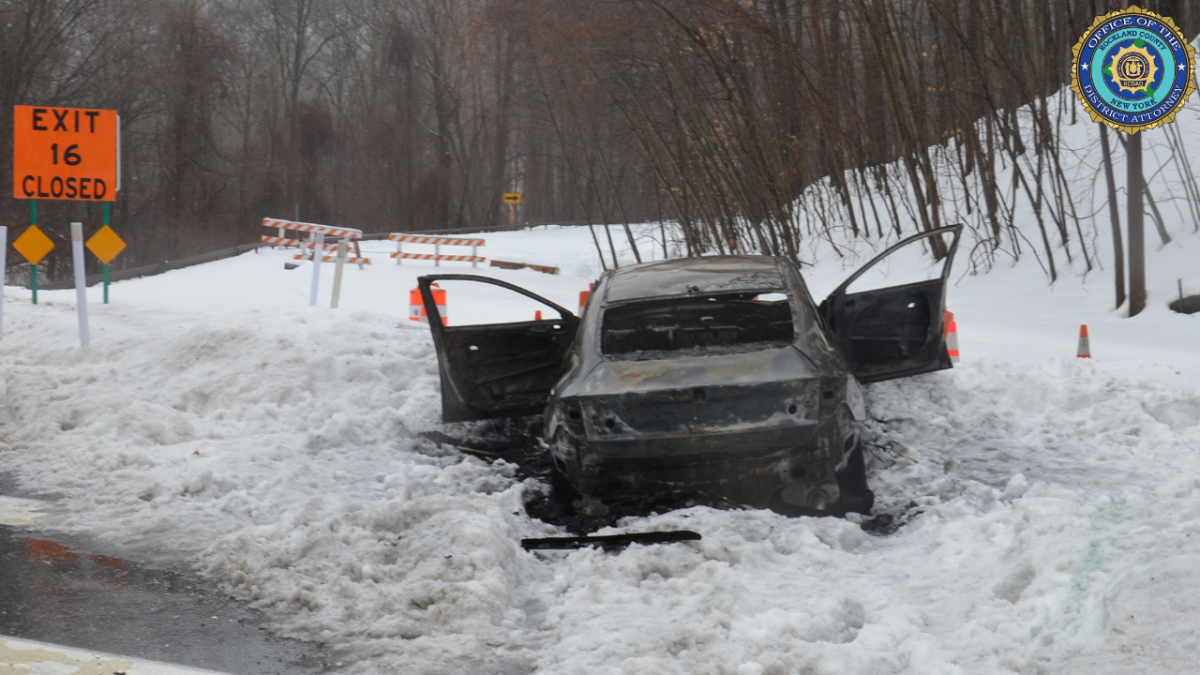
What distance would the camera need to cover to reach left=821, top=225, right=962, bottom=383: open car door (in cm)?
753

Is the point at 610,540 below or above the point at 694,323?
below

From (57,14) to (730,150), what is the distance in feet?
85.3

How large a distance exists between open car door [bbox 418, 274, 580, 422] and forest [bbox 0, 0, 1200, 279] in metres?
8.72

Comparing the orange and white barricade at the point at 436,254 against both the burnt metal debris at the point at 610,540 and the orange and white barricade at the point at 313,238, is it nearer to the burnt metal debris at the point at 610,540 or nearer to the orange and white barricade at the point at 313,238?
the orange and white barricade at the point at 313,238

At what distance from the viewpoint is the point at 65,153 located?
12.5m

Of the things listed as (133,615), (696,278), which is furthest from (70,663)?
(696,278)

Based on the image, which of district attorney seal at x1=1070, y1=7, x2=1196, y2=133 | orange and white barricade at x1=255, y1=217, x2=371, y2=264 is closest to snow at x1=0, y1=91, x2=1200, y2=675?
district attorney seal at x1=1070, y1=7, x2=1196, y2=133

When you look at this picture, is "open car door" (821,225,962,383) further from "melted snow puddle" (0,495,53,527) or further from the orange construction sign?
the orange construction sign

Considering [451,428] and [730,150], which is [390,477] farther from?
[730,150]

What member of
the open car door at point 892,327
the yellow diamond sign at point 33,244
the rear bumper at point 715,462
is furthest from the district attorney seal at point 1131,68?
the yellow diamond sign at point 33,244

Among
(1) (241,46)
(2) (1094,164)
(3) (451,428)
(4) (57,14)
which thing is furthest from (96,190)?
(1) (241,46)

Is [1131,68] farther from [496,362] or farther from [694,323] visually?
[496,362]

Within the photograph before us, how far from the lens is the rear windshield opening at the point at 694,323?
21.2ft

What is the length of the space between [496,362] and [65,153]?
24.7ft
